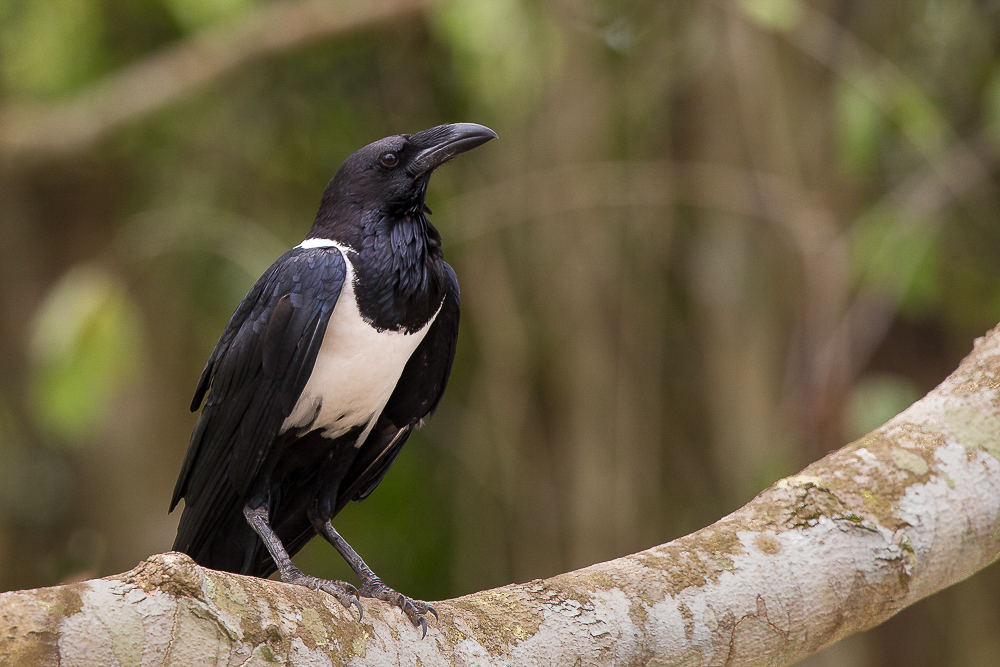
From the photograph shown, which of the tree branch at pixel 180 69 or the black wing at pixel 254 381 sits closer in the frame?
→ the black wing at pixel 254 381

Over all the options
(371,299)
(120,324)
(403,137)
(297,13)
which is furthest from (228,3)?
(371,299)

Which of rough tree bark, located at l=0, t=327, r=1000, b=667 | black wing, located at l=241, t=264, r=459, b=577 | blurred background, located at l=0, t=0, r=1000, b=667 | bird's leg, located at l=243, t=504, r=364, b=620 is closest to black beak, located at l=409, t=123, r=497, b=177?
black wing, located at l=241, t=264, r=459, b=577

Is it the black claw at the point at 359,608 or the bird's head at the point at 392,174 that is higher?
the bird's head at the point at 392,174

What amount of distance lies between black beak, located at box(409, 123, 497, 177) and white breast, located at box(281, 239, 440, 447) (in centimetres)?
33

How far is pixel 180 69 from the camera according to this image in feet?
16.1

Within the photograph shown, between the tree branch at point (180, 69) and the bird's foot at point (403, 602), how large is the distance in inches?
119

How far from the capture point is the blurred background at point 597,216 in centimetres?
425

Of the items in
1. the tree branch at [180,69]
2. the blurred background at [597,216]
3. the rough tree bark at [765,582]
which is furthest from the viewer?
the tree branch at [180,69]

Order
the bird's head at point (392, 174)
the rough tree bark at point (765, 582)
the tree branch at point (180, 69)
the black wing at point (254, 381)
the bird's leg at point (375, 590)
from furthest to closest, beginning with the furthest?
the tree branch at point (180, 69) → the bird's head at point (392, 174) → the black wing at point (254, 381) → the bird's leg at point (375, 590) → the rough tree bark at point (765, 582)

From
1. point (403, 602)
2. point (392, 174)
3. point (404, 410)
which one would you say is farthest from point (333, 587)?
point (392, 174)

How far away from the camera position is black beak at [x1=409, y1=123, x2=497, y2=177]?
259cm

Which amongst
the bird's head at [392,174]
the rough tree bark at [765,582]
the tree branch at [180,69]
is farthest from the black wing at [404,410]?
the tree branch at [180,69]

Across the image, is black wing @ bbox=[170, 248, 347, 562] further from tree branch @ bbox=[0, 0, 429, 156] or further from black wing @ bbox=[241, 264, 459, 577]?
tree branch @ bbox=[0, 0, 429, 156]

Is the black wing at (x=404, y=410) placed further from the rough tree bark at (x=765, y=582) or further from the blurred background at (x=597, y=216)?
the blurred background at (x=597, y=216)
